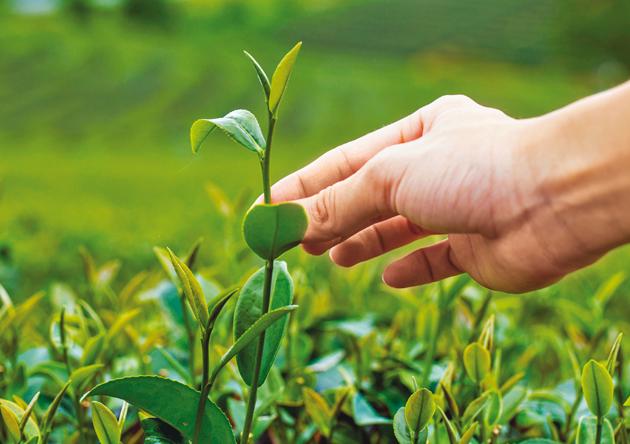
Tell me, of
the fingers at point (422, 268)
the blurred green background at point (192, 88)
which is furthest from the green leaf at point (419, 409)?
the blurred green background at point (192, 88)

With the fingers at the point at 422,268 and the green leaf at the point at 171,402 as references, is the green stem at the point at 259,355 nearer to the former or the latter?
the green leaf at the point at 171,402

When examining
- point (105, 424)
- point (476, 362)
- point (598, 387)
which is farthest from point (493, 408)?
point (105, 424)

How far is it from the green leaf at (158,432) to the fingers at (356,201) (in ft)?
1.00

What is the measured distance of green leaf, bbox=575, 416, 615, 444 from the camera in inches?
40.5

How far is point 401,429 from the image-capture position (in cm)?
98

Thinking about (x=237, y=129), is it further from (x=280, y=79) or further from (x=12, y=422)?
(x=12, y=422)

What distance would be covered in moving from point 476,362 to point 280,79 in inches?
22.1

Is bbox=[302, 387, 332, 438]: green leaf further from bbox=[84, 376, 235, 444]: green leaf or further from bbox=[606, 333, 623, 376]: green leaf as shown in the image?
bbox=[606, 333, 623, 376]: green leaf

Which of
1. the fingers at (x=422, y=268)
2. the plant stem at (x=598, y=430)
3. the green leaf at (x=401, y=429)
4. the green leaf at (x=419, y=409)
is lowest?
the plant stem at (x=598, y=430)

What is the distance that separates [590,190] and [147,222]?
3644 mm

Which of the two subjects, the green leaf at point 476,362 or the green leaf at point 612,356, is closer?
the green leaf at point 612,356

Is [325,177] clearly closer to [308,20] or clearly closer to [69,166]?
[69,166]

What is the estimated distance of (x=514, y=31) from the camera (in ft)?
119

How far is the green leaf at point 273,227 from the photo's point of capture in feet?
2.70
